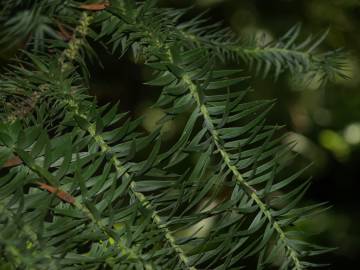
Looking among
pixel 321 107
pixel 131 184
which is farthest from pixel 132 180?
pixel 321 107

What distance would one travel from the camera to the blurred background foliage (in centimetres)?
98

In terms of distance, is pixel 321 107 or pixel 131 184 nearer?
pixel 131 184

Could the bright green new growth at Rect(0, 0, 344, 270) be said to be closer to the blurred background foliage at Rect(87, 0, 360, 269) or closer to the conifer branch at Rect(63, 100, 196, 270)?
the conifer branch at Rect(63, 100, 196, 270)

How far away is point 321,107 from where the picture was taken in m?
1.08

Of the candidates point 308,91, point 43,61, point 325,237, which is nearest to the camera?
point 43,61

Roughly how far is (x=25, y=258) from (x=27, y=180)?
44 millimetres

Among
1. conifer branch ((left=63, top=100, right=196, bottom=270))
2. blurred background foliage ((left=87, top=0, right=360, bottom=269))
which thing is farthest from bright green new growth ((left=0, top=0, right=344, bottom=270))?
blurred background foliage ((left=87, top=0, right=360, bottom=269))

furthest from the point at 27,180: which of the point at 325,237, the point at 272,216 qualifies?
the point at 325,237

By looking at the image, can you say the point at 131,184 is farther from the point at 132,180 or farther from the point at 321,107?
the point at 321,107

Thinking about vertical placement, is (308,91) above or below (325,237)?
above

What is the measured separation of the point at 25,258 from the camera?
22 cm

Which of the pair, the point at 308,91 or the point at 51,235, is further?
the point at 308,91

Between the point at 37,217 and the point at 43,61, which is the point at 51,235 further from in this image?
the point at 43,61

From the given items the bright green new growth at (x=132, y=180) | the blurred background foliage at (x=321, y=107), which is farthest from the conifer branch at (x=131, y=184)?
the blurred background foliage at (x=321, y=107)
